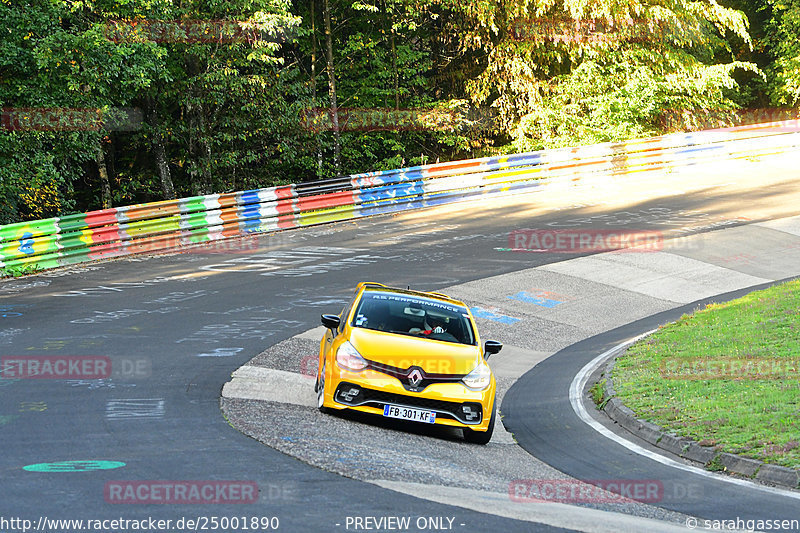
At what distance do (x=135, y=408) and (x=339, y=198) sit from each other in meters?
17.4

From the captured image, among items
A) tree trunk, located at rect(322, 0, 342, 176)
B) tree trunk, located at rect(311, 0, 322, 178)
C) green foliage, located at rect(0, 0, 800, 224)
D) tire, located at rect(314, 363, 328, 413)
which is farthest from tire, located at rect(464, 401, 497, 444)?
tree trunk, located at rect(322, 0, 342, 176)

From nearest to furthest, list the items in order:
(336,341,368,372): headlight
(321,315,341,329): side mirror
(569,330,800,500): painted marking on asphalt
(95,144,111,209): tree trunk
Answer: (569,330,800,500): painted marking on asphalt
(336,341,368,372): headlight
(321,315,341,329): side mirror
(95,144,111,209): tree trunk

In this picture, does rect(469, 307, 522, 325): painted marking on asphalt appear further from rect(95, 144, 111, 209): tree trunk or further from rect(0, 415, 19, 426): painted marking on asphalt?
rect(95, 144, 111, 209): tree trunk

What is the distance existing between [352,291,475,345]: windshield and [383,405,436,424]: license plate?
121 centimetres

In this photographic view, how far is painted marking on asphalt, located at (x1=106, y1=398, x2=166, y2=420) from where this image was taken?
10.1m

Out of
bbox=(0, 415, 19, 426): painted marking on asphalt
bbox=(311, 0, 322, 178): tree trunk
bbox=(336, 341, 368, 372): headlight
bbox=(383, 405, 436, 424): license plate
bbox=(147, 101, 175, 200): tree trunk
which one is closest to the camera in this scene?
bbox=(0, 415, 19, 426): painted marking on asphalt

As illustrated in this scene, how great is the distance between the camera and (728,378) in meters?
12.6

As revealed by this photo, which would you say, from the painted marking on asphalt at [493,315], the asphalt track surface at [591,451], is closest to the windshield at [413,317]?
the asphalt track surface at [591,451]

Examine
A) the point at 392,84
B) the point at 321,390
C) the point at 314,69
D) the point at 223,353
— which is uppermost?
the point at 314,69

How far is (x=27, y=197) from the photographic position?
959 inches

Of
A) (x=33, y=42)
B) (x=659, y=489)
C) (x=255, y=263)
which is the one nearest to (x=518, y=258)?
(x=255, y=263)

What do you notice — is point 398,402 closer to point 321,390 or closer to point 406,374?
point 406,374

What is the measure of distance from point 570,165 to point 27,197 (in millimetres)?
17583

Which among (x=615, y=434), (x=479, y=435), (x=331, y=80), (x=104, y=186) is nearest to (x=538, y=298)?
(x=615, y=434)
